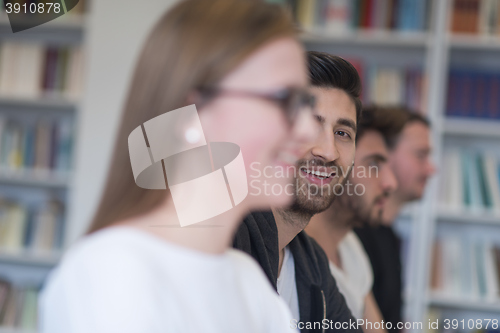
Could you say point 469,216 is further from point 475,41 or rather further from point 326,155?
point 326,155

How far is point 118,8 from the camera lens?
2168mm

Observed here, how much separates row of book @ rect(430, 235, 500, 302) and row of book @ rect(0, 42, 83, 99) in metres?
1.70

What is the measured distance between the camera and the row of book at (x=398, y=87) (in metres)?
2.16

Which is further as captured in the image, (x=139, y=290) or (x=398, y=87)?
(x=398, y=87)

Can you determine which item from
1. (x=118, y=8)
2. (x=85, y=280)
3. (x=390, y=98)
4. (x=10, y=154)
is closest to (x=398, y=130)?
(x=85, y=280)

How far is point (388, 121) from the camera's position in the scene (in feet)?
2.70

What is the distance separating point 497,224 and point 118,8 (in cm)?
190

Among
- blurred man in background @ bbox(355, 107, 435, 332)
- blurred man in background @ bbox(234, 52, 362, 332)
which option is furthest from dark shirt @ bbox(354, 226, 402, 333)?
blurred man in background @ bbox(234, 52, 362, 332)

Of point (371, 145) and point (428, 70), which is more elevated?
point (428, 70)

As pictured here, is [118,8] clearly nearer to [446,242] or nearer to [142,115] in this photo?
[446,242]

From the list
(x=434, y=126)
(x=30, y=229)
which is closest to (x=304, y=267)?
(x=434, y=126)

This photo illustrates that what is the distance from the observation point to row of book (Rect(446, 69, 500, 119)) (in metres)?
2.14

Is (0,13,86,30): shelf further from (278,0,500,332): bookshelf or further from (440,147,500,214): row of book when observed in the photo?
(440,147,500,214): row of book

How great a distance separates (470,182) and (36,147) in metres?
1.86
